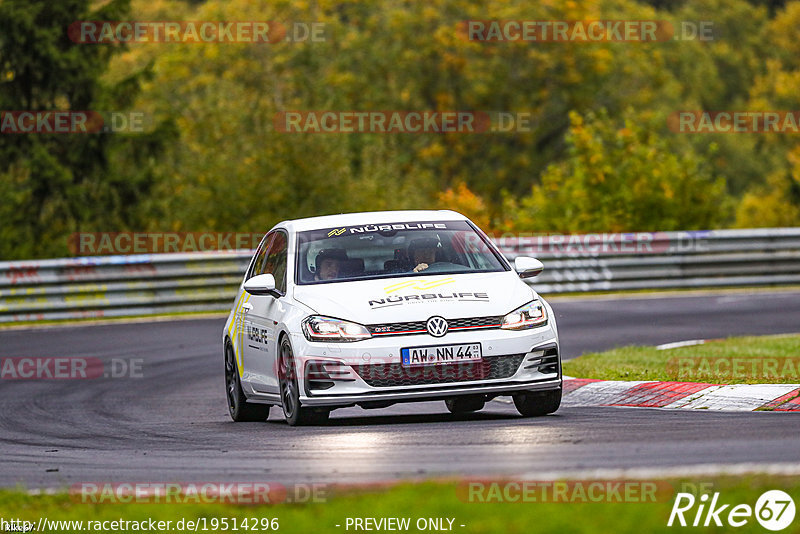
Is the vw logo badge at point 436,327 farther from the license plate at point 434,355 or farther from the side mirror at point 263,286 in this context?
the side mirror at point 263,286

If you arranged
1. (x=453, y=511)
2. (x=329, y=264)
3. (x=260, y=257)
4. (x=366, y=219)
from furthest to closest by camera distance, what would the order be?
(x=260, y=257)
(x=366, y=219)
(x=329, y=264)
(x=453, y=511)

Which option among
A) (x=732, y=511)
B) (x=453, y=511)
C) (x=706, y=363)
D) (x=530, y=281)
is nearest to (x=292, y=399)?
(x=453, y=511)

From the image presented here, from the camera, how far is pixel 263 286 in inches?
465

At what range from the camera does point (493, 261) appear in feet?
39.5

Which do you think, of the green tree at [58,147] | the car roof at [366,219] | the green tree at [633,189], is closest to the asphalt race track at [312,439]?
the car roof at [366,219]

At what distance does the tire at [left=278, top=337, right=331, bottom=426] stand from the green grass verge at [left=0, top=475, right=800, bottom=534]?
3.54 m

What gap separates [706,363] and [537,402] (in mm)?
3582

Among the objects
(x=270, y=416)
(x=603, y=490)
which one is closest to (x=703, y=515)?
(x=603, y=490)

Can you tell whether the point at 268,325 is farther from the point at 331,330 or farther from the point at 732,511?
the point at 732,511

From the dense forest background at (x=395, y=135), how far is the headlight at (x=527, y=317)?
71.8 ft

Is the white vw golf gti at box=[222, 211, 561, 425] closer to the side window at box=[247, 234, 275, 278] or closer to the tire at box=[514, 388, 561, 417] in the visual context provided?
the tire at box=[514, 388, 561, 417]

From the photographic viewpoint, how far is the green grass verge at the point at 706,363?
43.2 ft

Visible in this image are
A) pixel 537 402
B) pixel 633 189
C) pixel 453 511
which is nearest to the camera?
pixel 453 511

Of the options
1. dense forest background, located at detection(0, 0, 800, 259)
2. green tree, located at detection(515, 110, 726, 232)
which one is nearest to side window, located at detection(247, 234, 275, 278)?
dense forest background, located at detection(0, 0, 800, 259)
